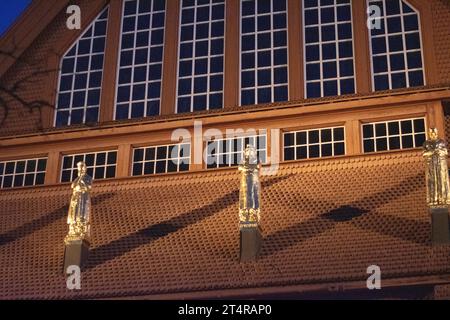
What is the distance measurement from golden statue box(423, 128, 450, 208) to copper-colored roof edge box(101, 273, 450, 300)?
2.90 metres

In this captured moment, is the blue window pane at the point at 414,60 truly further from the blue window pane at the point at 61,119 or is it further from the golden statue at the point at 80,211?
the blue window pane at the point at 61,119

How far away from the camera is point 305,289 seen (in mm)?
24453

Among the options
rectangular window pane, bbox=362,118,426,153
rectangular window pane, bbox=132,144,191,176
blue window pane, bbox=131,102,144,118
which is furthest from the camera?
blue window pane, bbox=131,102,144,118

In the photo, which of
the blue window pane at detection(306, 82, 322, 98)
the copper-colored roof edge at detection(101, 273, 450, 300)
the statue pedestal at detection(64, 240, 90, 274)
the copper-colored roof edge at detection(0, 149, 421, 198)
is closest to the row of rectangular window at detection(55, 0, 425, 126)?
the blue window pane at detection(306, 82, 322, 98)

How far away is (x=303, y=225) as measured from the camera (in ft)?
90.6

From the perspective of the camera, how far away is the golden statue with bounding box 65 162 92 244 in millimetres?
28484

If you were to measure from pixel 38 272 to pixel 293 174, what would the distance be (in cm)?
832

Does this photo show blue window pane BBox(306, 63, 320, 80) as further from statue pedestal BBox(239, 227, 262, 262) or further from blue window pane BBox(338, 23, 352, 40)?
statue pedestal BBox(239, 227, 262, 262)

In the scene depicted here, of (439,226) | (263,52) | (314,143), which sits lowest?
(439,226)

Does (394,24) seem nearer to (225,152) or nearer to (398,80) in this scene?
(398,80)

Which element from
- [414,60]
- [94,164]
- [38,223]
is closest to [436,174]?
[414,60]

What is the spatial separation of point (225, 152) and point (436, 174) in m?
8.28

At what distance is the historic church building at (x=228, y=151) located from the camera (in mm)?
25906
